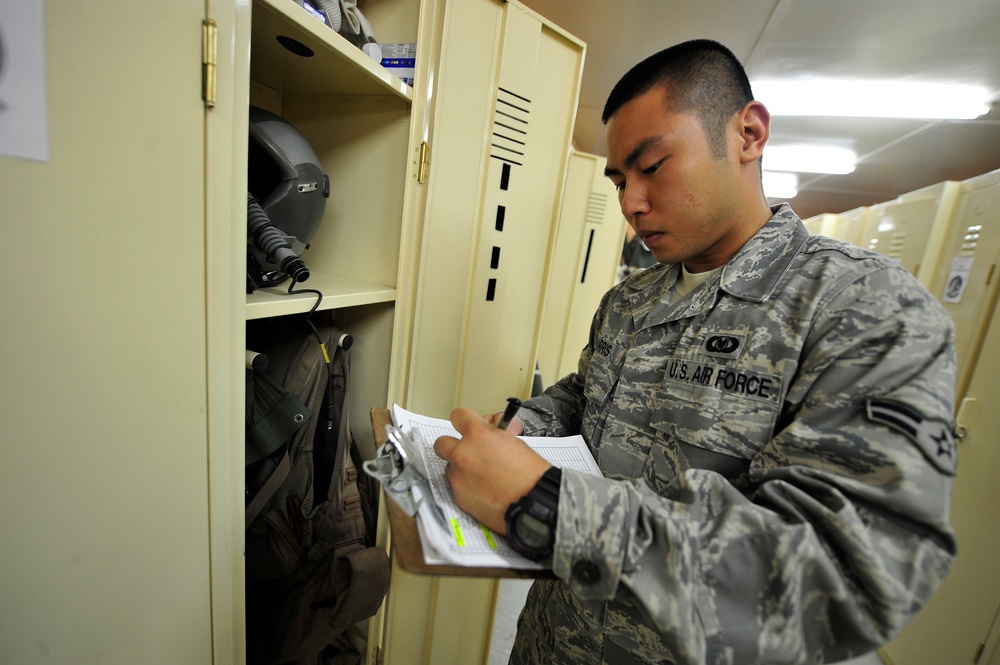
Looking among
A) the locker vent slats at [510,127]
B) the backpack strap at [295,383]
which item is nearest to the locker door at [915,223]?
the locker vent slats at [510,127]

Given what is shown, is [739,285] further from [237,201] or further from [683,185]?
[237,201]

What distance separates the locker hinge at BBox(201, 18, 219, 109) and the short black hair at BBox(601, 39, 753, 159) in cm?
64

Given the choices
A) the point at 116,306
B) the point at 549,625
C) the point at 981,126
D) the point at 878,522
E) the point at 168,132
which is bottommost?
the point at 549,625

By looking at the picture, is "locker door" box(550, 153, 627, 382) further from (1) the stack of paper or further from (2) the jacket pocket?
(1) the stack of paper

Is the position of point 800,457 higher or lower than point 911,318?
lower

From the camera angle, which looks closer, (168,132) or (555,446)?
(168,132)

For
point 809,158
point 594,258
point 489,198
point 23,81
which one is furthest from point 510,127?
point 809,158

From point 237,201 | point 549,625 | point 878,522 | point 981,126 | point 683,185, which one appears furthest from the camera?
point 981,126

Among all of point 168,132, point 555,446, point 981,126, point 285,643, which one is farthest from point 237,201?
point 981,126

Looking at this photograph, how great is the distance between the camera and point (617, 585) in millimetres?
446

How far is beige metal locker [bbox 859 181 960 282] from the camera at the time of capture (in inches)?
71.3

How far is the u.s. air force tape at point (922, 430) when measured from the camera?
1.37 ft

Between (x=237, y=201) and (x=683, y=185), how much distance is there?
0.75 m

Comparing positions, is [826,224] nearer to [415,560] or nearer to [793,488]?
[793,488]
